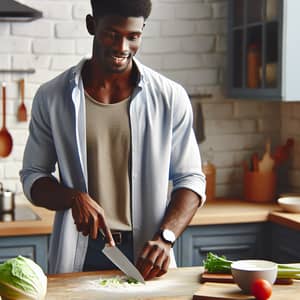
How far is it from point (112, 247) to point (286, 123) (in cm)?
230

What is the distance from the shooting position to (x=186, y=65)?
14.6ft

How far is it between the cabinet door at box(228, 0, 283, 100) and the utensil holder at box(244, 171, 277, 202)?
1.46 ft

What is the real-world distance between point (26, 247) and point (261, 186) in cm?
141

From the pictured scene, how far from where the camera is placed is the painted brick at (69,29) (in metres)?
4.23

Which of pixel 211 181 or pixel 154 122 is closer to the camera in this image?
pixel 154 122

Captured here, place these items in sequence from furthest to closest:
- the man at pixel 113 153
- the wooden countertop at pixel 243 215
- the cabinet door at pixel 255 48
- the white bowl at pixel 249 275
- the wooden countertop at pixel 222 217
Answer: the cabinet door at pixel 255 48
the wooden countertop at pixel 243 215
the wooden countertop at pixel 222 217
the man at pixel 113 153
the white bowl at pixel 249 275

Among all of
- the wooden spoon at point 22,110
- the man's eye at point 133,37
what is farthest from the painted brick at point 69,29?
the man's eye at point 133,37

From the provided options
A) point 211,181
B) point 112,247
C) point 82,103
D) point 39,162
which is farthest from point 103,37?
point 211,181

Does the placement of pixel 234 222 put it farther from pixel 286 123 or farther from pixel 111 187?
pixel 111 187

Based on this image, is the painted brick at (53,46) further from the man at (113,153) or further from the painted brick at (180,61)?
the man at (113,153)

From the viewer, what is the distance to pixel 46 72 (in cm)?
422

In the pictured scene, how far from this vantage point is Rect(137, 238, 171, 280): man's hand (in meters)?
2.50

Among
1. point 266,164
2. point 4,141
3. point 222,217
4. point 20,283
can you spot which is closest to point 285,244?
point 222,217

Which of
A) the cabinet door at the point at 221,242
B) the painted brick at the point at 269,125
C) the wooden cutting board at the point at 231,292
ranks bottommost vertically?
the cabinet door at the point at 221,242
